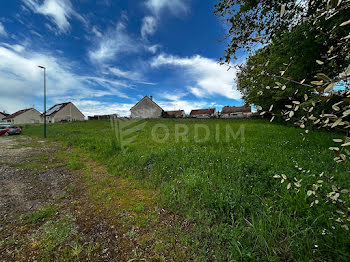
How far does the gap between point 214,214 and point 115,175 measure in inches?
135

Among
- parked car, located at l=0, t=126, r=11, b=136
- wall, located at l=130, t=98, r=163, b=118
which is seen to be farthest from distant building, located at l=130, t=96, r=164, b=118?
parked car, located at l=0, t=126, r=11, b=136

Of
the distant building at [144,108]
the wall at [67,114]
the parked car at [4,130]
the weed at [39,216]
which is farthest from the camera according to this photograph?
the wall at [67,114]

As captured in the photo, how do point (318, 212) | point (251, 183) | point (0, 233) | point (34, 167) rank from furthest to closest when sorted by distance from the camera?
point (34, 167) → point (251, 183) → point (0, 233) → point (318, 212)

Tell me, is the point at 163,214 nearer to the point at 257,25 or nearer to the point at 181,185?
the point at 181,185

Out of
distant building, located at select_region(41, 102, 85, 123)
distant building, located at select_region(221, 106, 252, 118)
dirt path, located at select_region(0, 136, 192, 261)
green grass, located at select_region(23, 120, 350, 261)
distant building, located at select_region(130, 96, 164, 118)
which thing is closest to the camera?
green grass, located at select_region(23, 120, 350, 261)

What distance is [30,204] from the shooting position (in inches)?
131

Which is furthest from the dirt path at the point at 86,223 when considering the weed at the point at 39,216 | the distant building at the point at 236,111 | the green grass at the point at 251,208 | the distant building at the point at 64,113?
the distant building at the point at 236,111

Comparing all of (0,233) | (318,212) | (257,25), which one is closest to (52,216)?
(0,233)

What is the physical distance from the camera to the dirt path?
212 cm

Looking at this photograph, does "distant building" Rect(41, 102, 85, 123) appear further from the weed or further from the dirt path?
the weed

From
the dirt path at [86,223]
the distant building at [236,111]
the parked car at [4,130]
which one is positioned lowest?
the dirt path at [86,223]

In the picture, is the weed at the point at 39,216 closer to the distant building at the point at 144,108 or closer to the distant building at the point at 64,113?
the distant building at the point at 144,108

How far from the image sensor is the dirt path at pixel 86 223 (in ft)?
6.95

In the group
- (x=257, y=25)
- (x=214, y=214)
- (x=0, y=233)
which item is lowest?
(x=0, y=233)
